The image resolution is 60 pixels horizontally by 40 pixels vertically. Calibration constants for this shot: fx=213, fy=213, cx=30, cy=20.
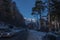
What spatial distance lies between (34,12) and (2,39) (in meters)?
58.2

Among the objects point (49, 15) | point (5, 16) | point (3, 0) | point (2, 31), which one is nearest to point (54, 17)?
point (49, 15)

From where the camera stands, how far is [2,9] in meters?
64.1

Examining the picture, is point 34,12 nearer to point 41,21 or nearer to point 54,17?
point 41,21

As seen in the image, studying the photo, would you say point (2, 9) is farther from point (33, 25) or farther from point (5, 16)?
point (33, 25)

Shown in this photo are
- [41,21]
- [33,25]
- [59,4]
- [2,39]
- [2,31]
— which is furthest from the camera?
[33,25]

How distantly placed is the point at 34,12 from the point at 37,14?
144 inches

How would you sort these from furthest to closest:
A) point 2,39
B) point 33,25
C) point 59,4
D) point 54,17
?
point 33,25 → point 54,17 → point 59,4 → point 2,39

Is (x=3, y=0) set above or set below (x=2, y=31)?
above

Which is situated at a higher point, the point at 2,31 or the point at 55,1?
the point at 55,1

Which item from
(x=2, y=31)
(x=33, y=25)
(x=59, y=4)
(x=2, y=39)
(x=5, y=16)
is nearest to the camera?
(x=2, y=39)

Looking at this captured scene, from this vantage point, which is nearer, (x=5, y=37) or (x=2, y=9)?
(x=5, y=37)

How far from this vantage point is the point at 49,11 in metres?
44.8

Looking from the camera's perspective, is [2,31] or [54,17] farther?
[54,17]

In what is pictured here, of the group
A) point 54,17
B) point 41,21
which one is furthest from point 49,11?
point 41,21
